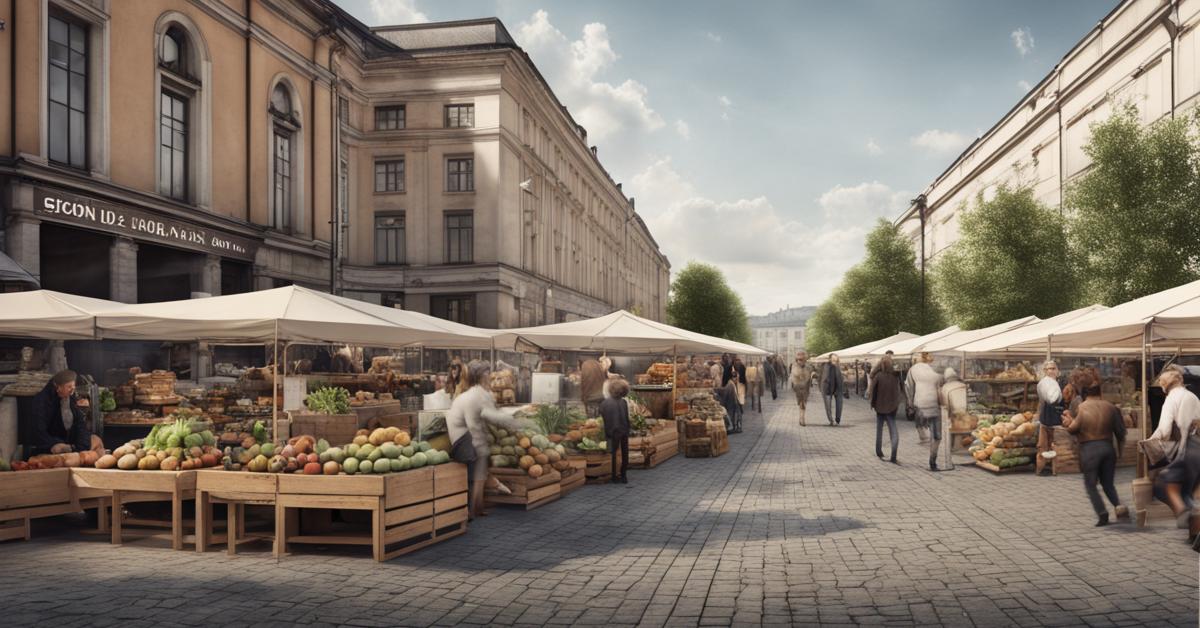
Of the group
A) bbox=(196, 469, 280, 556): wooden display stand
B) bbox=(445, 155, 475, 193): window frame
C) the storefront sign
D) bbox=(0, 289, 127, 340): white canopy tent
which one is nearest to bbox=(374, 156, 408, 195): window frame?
bbox=(445, 155, 475, 193): window frame

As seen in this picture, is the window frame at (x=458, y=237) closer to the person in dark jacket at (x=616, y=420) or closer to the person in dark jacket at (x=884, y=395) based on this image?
the person in dark jacket at (x=884, y=395)

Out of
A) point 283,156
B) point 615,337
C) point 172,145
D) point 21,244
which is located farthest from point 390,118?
point 615,337

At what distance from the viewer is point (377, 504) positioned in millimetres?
7191

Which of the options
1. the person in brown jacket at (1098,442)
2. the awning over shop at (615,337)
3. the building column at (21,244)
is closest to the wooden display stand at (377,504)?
the person in brown jacket at (1098,442)

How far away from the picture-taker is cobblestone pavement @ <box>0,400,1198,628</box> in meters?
5.61

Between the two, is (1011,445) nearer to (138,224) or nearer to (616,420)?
(616,420)

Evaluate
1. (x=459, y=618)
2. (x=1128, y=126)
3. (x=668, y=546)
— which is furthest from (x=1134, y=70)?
(x=459, y=618)

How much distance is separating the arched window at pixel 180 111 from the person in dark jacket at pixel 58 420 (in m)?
13.2

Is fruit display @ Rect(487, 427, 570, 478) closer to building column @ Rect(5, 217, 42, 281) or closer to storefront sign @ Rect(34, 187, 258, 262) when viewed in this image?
building column @ Rect(5, 217, 42, 281)

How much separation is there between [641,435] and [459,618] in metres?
8.92

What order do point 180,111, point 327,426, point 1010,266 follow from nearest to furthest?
1. point 327,426
2. point 180,111
3. point 1010,266

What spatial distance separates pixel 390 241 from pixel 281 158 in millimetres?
9311

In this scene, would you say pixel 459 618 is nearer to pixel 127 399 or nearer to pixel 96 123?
pixel 127 399

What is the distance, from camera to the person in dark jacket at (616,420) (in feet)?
39.3
